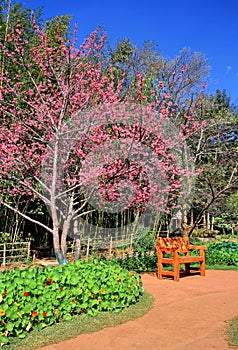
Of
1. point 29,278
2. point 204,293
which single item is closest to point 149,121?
point 204,293

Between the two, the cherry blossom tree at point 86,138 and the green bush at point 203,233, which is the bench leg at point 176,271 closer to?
the cherry blossom tree at point 86,138

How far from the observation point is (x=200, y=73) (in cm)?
1409

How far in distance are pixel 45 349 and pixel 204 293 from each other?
8.77 feet

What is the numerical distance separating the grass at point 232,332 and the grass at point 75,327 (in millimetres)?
883

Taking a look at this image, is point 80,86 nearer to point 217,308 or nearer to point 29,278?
point 29,278

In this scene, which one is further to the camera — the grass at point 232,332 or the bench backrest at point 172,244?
the bench backrest at point 172,244

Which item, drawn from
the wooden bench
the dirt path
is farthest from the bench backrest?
the dirt path

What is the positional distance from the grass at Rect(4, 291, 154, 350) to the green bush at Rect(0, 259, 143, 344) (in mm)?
63

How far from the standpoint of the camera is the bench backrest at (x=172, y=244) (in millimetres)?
6170

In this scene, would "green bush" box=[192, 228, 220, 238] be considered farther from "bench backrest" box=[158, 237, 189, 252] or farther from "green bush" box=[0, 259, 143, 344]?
"green bush" box=[0, 259, 143, 344]

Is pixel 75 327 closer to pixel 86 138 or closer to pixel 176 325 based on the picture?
pixel 176 325

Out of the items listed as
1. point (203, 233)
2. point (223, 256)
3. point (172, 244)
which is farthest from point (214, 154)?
point (172, 244)

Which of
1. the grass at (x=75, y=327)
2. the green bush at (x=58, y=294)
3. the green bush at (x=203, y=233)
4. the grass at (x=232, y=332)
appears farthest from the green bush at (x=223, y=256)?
the green bush at (x=203, y=233)

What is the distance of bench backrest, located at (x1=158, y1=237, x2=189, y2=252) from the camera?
617 cm
